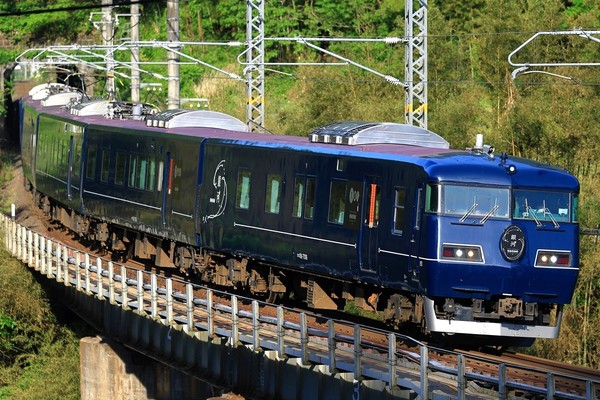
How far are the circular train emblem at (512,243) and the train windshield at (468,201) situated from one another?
21cm

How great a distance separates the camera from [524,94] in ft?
117

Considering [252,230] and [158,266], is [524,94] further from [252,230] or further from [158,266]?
[252,230]

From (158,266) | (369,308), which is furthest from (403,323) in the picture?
(158,266)

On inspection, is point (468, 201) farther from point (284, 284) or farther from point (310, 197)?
point (284, 284)

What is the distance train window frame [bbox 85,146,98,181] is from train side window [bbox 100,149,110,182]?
563mm

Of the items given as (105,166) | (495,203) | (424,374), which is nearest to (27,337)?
(105,166)

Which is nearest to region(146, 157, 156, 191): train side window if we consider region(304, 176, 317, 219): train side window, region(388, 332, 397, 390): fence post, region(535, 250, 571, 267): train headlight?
region(304, 176, 317, 219): train side window

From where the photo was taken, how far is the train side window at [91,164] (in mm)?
29906

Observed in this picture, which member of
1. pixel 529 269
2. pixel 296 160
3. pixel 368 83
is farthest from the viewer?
pixel 368 83

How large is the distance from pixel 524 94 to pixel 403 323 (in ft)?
60.3

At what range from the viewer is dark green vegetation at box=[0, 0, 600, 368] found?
2881 centimetres

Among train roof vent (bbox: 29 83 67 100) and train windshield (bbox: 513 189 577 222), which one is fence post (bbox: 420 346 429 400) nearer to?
train windshield (bbox: 513 189 577 222)

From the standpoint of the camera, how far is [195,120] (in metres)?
26.5

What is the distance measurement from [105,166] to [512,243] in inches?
535
